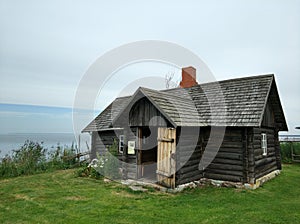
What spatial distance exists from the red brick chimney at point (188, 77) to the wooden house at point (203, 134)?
12.2 feet

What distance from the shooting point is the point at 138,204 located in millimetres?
7645

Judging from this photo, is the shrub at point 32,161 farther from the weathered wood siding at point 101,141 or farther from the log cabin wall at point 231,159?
the log cabin wall at point 231,159

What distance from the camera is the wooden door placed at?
9.20 metres

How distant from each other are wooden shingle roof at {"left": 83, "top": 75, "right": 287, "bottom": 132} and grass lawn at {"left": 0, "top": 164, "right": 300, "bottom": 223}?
3.04 meters

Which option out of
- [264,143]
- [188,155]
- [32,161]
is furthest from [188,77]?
[32,161]

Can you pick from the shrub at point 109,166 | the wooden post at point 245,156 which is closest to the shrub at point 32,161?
the shrub at point 109,166

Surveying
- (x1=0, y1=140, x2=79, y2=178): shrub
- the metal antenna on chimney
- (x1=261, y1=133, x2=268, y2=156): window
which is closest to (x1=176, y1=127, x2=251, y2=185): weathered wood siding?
(x1=261, y1=133, x2=268, y2=156): window

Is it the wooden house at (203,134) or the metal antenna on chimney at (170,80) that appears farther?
the metal antenna on chimney at (170,80)

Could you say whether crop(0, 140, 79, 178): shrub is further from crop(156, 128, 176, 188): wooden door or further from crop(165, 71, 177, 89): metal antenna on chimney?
crop(165, 71, 177, 89): metal antenna on chimney

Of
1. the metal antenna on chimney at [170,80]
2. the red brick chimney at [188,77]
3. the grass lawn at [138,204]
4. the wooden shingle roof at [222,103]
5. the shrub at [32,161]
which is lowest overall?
the grass lawn at [138,204]

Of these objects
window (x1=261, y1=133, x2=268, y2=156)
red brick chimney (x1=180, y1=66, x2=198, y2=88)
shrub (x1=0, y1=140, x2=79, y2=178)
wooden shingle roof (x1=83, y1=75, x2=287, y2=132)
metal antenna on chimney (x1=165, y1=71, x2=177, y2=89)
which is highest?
metal antenna on chimney (x1=165, y1=71, x2=177, y2=89)

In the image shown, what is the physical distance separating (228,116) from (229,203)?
436cm

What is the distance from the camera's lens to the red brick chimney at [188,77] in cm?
1689

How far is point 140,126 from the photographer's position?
34.4 ft
